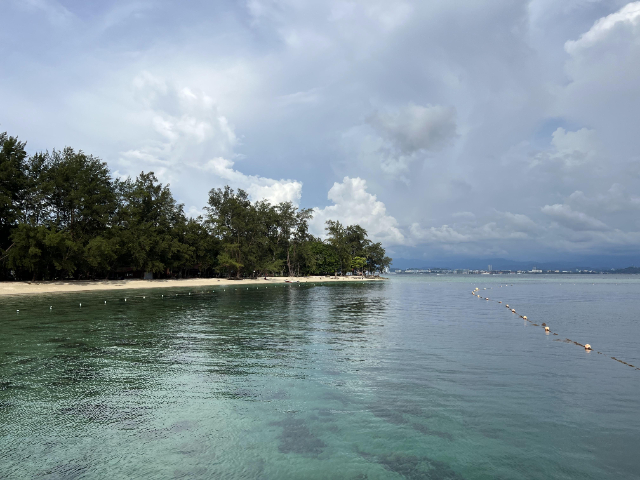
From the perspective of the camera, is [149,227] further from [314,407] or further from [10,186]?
[314,407]

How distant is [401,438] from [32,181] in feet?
263

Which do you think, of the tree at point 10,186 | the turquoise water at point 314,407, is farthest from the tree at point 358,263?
the turquoise water at point 314,407

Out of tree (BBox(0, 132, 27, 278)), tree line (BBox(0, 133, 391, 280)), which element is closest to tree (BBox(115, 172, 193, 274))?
tree line (BBox(0, 133, 391, 280))

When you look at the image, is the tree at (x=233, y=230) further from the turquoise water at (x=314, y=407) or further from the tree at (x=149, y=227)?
the turquoise water at (x=314, y=407)

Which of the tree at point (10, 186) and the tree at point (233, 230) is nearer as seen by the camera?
the tree at point (10, 186)

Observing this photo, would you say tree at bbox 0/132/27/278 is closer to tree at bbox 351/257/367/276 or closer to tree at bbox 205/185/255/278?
tree at bbox 205/185/255/278

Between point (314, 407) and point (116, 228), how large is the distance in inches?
3105

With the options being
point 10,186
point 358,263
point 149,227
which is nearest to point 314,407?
point 10,186

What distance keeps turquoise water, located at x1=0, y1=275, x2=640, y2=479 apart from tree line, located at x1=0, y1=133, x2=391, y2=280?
174 feet

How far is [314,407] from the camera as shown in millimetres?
11172

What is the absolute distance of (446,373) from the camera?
15039 millimetres

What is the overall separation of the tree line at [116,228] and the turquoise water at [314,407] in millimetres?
53138

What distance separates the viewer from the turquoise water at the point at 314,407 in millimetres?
8070

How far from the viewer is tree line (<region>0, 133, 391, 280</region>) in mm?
66812
